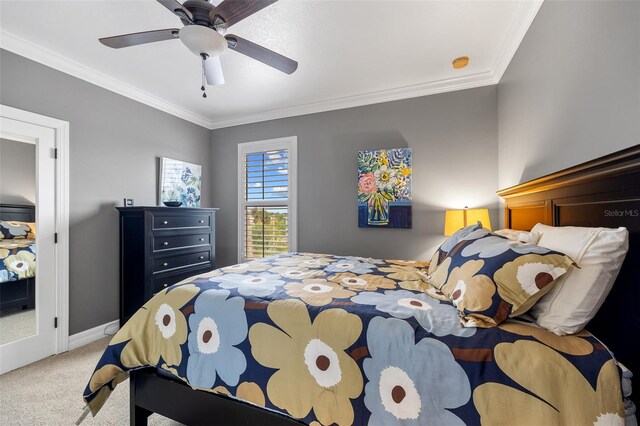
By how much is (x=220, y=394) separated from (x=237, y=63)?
8.69 ft

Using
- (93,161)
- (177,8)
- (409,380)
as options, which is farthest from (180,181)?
(409,380)

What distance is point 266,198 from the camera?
378cm

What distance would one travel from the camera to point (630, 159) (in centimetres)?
87

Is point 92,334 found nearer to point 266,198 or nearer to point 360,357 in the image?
point 266,198

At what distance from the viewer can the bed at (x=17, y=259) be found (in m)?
2.13

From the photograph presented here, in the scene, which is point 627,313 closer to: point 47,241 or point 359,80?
point 359,80

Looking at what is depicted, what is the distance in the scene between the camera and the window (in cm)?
359

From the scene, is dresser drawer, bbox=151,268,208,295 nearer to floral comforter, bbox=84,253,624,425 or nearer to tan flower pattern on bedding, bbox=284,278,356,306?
floral comforter, bbox=84,253,624,425

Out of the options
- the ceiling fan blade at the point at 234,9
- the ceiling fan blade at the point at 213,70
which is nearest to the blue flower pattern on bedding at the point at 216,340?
the ceiling fan blade at the point at 234,9

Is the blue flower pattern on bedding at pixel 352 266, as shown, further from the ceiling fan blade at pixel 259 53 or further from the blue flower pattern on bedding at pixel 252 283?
the ceiling fan blade at pixel 259 53

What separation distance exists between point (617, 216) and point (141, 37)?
8.31 feet

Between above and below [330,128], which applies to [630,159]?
below

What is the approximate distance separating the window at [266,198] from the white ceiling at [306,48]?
0.68 meters

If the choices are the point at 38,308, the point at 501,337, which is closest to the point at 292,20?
the point at 501,337
